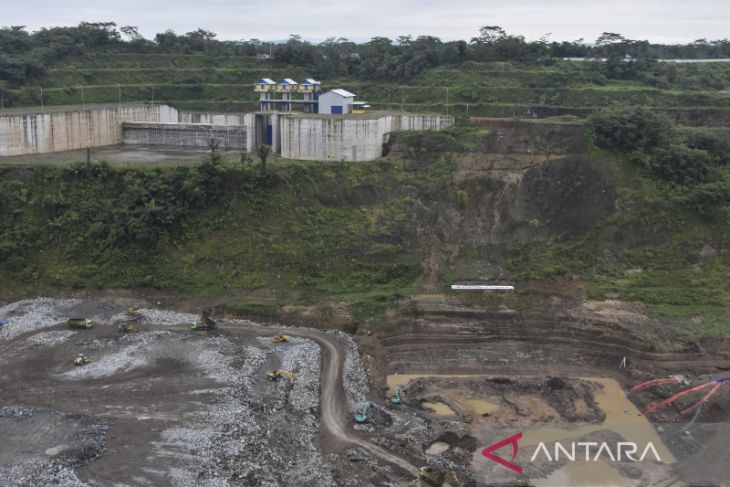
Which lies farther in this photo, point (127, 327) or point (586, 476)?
point (127, 327)

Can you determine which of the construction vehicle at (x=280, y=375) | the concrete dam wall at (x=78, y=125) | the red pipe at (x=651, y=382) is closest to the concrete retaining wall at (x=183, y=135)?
the concrete dam wall at (x=78, y=125)

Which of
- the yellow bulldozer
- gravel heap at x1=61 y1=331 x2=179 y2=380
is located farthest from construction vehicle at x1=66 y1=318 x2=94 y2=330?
the yellow bulldozer

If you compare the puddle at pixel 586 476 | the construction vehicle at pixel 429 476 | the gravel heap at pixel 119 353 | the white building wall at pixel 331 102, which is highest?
the white building wall at pixel 331 102

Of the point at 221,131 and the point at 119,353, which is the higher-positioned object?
the point at 221,131

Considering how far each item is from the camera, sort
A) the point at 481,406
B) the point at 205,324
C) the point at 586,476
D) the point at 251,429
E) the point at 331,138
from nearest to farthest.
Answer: the point at 586,476 → the point at 251,429 → the point at 481,406 → the point at 205,324 → the point at 331,138

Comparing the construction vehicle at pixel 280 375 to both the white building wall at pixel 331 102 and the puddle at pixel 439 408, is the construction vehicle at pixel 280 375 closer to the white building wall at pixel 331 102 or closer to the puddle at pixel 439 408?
the puddle at pixel 439 408

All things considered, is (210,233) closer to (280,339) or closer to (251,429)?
(280,339)

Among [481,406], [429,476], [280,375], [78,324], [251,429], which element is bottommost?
[481,406]

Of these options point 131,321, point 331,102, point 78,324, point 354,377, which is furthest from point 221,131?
point 354,377
